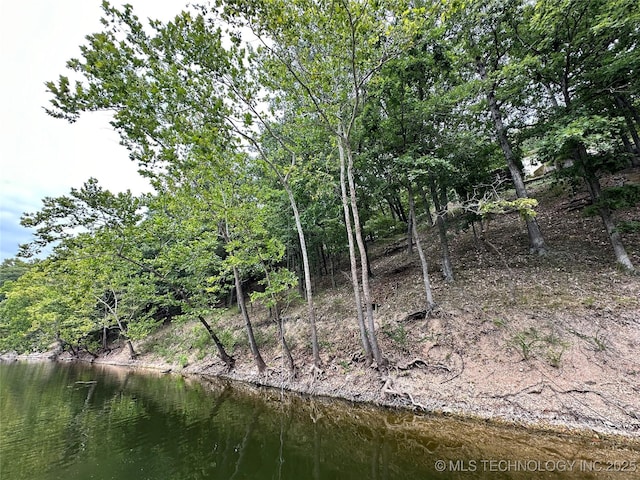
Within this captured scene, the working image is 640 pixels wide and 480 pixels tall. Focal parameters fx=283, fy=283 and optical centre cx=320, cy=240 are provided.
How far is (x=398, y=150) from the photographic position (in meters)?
11.7

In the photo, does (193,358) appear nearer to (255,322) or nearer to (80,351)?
(255,322)

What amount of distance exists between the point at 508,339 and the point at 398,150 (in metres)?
7.80

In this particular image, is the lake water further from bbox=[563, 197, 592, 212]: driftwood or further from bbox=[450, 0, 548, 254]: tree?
bbox=[563, 197, 592, 212]: driftwood

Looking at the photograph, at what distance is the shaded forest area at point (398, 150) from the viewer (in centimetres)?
821

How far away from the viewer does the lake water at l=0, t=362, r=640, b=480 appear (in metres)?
5.04

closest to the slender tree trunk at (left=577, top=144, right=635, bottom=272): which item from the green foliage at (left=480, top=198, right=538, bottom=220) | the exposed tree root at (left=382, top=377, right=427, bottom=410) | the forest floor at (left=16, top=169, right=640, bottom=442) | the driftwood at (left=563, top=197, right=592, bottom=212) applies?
the forest floor at (left=16, top=169, right=640, bottom=442)

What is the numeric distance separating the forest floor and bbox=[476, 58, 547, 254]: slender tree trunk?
487 mm

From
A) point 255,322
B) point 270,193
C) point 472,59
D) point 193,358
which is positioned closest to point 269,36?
point 270,193

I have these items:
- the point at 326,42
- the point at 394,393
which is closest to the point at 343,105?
the point at 326,42

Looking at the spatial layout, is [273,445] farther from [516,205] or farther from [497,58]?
[497,58]

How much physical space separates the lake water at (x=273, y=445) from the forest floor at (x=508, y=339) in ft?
2.48

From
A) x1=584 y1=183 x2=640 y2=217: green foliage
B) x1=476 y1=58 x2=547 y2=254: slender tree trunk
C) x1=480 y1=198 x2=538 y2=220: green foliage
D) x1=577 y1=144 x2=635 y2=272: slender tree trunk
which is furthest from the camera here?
x1=476 y1=58 x2=547 y2=254: slender tree trunk

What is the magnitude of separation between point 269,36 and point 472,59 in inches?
333

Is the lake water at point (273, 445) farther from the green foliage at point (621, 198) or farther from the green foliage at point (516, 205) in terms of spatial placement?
the green foliage at point (621, 198)
